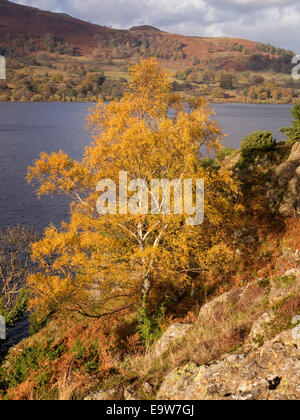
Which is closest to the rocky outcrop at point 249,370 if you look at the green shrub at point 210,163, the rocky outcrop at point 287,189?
the rocky outcrop at point 287,189

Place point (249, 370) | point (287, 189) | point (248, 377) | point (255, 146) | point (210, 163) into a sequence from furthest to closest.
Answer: point (210, 163) < point (255, 146) < point (287, 189) < point (249, 370) < point (248, 377)

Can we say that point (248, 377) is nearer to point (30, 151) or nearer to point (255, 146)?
point (255, 146)

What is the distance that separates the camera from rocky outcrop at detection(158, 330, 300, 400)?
7008 millimetres

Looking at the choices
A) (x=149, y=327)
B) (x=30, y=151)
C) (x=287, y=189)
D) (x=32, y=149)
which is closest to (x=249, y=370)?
(x=149, y=327)

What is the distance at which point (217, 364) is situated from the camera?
8492 millimetres

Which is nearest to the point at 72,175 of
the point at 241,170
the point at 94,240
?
the point at 94,240

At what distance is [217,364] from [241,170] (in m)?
24.9

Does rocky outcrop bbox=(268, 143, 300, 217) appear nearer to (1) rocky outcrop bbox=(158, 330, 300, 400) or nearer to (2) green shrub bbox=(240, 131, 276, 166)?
(2) green shrub bbox=(240, 131, 276, 166)

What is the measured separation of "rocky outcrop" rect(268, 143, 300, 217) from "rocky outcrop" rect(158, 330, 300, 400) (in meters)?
17.5

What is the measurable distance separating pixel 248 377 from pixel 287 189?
19808 mm

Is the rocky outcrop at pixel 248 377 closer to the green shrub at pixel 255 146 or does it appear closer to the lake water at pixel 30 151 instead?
the lake water at pixel 30 151

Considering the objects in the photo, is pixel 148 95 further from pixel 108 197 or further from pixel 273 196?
pixel 273 196

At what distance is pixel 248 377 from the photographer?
7.58 meters

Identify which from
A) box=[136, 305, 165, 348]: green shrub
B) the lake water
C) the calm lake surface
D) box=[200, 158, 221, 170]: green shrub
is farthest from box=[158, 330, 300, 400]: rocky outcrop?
the calm lake surface
